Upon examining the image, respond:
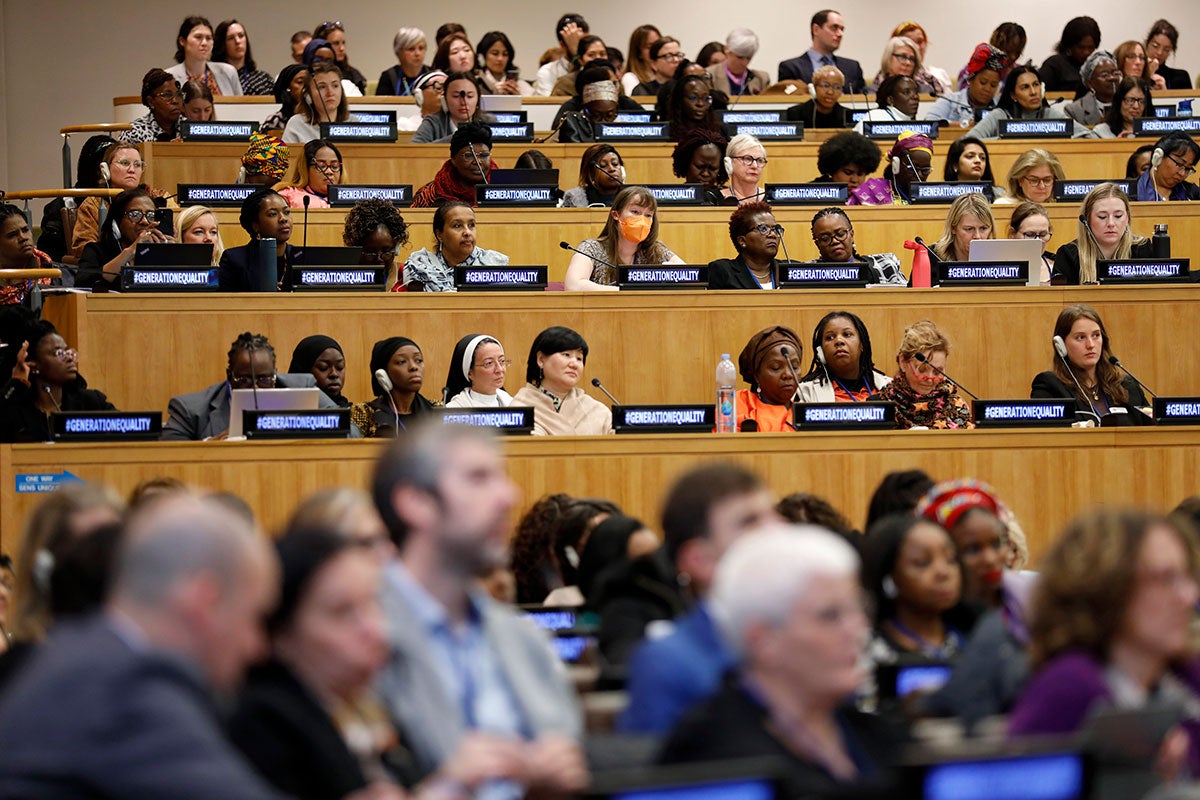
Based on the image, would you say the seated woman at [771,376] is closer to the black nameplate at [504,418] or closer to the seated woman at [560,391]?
the seated woman at [560,391]

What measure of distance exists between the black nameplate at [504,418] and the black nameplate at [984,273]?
6.55 feet

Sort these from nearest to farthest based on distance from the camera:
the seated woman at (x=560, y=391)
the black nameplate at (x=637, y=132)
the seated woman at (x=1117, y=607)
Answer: the seated woman at (x=1117, y=607) < the seated woman at (x=560, y=391) < the black nameplate at (x=637, y=132)

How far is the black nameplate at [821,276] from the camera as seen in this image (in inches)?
257

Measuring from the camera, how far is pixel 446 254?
23.1 feet

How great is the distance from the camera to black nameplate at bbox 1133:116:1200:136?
9031 millimetres

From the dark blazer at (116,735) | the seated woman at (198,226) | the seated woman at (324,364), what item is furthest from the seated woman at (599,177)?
the dark blazer at (116,735)

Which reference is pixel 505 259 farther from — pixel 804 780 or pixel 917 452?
pixel 804 780

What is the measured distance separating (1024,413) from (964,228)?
1.70 metres

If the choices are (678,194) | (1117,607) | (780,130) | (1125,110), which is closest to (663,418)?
(678,194)

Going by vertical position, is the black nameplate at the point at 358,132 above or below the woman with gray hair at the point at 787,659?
above

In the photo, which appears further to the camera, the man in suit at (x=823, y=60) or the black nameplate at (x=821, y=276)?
the man in suit at (x=823, y=60)

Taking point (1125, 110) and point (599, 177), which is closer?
point (599, 177)

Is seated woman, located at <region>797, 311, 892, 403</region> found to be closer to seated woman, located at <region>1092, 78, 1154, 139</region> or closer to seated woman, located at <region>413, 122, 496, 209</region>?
seated woman, located at <region>413, 122, 496, 209</region>

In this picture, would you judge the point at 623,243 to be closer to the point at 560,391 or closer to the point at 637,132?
the point at 560,391
